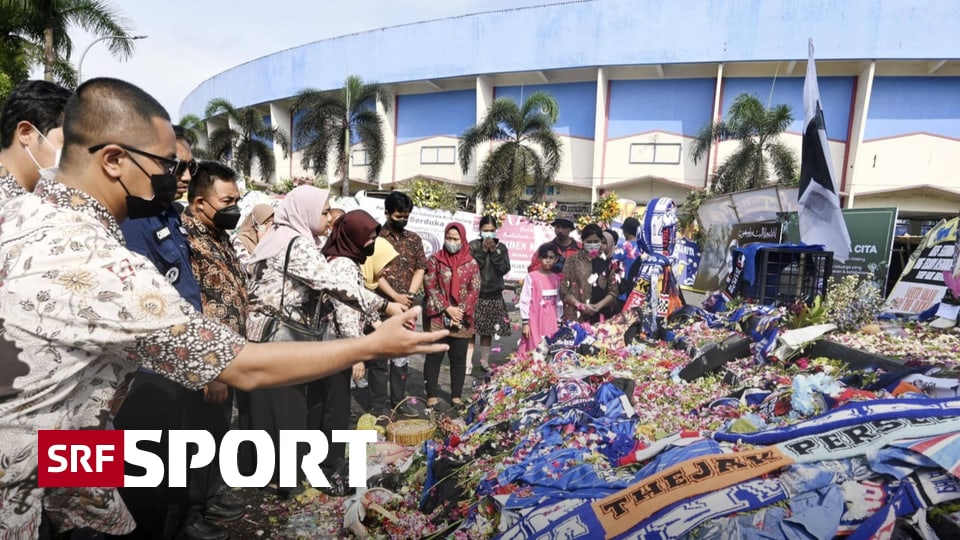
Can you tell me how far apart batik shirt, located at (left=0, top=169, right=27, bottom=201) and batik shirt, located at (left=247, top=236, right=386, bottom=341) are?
1077 millimetres

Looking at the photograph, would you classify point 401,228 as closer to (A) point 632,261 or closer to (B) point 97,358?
(A) point 632,261

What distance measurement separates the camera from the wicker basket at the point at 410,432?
3.29 metres

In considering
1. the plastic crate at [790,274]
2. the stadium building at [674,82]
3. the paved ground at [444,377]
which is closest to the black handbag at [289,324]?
the paved ground at [444,377]

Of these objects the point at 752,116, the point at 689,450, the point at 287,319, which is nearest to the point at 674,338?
the point at 689,450

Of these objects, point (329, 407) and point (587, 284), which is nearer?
point (329, 407)

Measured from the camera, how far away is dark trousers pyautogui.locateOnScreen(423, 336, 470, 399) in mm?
4562

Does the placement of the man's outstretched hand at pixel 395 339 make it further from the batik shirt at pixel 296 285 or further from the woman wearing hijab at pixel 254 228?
the woman wearing hijab at pixel 254 228

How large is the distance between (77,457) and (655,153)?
26788 millimetres

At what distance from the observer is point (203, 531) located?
8.55 feet

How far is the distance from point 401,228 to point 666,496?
10.8 feet

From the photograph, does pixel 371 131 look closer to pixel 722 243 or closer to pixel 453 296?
pixel 722 243

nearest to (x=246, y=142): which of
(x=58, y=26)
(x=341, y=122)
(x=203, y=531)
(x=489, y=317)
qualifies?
(x=341, y=122)

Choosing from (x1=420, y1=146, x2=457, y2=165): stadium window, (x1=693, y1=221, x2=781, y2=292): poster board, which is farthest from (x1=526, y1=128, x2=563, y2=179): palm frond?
(x1=693, y1=221, x2=781, y2=292): poster board

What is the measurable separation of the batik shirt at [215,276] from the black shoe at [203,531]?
3.18 feet
